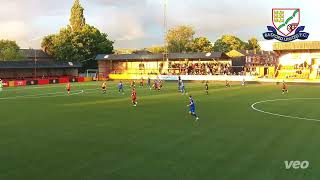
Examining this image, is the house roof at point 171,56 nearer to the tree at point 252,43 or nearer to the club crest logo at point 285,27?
the club crest logo at point 285,27

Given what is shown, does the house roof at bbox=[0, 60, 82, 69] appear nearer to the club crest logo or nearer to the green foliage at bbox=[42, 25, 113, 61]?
the green foliage at bbox=[42, 25, 113, 61]

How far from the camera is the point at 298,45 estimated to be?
8281cm

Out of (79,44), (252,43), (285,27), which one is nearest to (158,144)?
(285,27)

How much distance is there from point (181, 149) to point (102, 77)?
8601cm

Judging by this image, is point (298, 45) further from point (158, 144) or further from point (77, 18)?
point (77, 18)

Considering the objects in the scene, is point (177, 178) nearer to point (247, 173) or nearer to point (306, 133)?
point (247, 173)

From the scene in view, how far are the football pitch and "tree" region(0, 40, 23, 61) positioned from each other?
258ft

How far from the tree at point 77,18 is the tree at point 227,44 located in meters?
53.2

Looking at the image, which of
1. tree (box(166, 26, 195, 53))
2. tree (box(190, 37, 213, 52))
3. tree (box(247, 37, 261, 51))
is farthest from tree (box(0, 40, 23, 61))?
tree (box(247, 37, 261, 51))

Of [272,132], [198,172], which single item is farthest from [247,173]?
[272,132]

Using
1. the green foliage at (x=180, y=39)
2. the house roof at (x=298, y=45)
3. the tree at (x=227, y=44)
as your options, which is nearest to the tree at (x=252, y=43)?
the tree at (x=227, y=44)

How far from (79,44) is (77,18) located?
78.4 ft

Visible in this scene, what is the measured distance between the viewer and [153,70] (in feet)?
327

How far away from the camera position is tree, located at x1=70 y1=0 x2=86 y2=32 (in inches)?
4926
